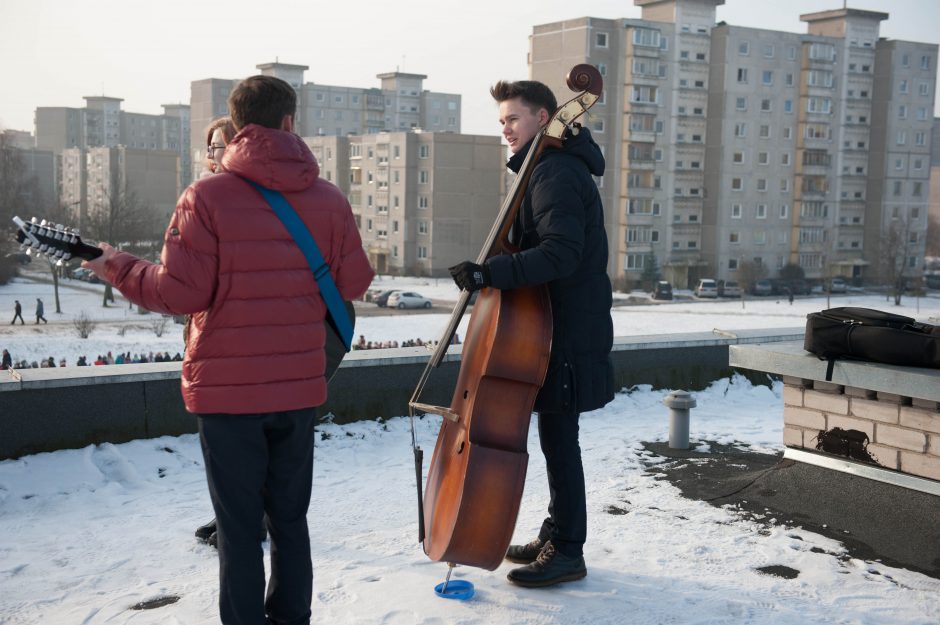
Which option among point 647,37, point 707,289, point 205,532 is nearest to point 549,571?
point 205,532

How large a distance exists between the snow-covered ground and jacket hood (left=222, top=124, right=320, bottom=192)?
5.27 ft

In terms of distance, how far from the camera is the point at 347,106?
94438 mm

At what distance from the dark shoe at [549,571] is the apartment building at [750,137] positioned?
58130 millimetres

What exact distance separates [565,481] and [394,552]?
0.88m

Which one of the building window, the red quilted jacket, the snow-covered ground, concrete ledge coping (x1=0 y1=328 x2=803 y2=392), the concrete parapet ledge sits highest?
the building window

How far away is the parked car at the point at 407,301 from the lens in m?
46.8

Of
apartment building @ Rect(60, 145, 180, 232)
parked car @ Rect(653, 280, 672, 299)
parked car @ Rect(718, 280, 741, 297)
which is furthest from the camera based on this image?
apartment building @ Rect(60, 145, 180, 232)

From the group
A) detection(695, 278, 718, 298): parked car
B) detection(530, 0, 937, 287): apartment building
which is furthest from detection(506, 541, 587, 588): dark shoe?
detection(530, 0, 937, 287): apartment building

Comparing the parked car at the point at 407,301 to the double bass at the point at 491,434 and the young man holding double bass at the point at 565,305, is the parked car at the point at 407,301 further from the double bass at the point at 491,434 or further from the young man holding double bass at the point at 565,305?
the double bass at the point at 491,434

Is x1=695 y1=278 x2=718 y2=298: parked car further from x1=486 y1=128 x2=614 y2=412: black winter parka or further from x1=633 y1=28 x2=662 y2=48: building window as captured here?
x1=486 y1=128 x2=614 y2=412: black winter parka

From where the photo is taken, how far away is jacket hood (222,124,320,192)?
286cm

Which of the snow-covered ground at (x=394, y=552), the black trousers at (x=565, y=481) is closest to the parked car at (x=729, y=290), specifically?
the snow-covered ground at (x=394, y=552)

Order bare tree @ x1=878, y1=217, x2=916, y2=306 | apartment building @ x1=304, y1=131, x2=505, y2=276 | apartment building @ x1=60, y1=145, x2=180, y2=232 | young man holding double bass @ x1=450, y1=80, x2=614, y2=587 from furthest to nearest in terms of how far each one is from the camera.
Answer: apartment building @ x1=60, y1=145, x2=180, y2=232, apartment building @ x1=304, y1=131, x2=505, y2=276, bare tree @ x1=878, y1=217, x2=916, y2=306, young man holding double bass @ x1=450, y1=80, x2=614, y2=587

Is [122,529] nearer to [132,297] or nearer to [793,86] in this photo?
[132,297]
